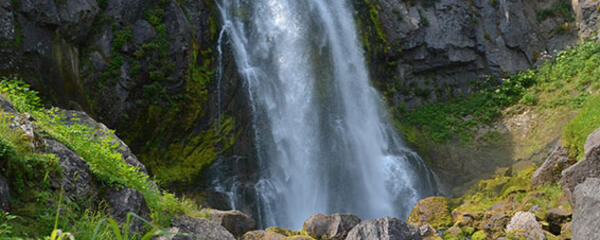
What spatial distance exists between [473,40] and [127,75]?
15180 millimetres

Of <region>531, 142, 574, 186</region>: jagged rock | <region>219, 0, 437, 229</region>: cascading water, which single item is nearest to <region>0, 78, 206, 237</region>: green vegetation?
<region>531, 142, 574, 186</region>: jagged rock

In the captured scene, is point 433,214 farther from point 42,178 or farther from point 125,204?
point 42,178

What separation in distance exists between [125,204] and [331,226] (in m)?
6.15

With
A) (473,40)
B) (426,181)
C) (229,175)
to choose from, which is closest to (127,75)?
(229,175)

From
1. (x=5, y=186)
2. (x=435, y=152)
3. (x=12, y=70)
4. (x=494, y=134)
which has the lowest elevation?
(x=5, y=186)

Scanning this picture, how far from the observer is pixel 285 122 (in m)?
16.8

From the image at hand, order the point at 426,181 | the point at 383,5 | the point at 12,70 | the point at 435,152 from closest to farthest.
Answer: the point at 12,70 < the point at 426,181 < the point at 435,152 < the point at 383,5

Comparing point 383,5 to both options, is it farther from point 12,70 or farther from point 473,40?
point 12,70

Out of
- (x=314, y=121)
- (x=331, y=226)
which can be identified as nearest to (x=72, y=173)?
(x=331, y=226)

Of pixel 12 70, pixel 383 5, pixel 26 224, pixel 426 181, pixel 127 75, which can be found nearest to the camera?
pixel 26 224

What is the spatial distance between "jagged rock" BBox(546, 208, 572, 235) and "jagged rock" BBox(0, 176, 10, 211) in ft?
28.6

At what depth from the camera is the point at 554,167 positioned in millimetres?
10750

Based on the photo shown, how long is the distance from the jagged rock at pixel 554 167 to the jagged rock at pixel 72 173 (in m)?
10.1

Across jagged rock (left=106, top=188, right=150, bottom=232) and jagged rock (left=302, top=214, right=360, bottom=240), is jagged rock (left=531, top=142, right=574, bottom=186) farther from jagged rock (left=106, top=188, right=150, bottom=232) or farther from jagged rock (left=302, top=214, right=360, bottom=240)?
jagged rock (left=106, top=188, right=150, bottom=232)
